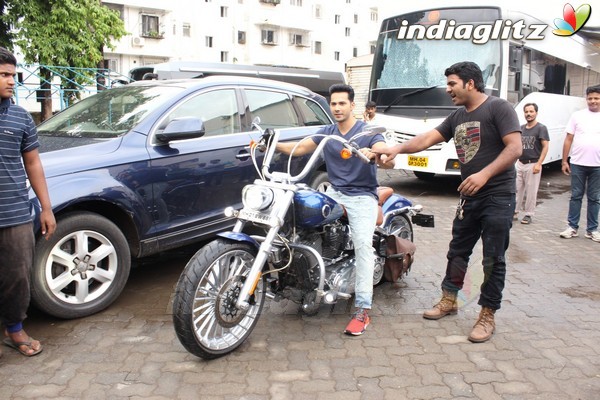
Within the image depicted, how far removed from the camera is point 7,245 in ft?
10.1

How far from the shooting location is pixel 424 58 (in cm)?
951

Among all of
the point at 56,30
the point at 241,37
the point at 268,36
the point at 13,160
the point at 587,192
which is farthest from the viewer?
the point at 268,36

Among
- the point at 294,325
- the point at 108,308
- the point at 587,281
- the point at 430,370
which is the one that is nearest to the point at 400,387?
the point at 430,370

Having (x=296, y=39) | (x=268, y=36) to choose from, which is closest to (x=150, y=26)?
(x=268, y=36)

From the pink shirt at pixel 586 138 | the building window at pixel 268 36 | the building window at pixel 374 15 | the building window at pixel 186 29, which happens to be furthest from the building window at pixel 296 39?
the pink shirt at pixel 586 138

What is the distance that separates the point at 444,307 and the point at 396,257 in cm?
56

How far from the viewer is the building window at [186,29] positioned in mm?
35531

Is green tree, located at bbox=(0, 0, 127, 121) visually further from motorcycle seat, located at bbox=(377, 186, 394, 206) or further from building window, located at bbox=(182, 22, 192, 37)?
building window, located at bbox=(182, 22, 192, 37)

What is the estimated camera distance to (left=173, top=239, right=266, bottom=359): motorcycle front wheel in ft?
9.84

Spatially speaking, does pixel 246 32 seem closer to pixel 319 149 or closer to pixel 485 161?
pixel 485 161

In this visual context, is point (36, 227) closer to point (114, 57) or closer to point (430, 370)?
point (430, 370)

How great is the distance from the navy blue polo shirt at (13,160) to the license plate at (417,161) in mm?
7268

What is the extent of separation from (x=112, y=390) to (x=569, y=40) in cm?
1142

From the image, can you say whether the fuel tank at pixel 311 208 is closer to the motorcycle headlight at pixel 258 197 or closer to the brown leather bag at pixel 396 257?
the motorcycle headlight at pixel 258 197
